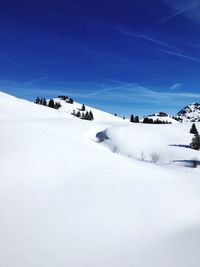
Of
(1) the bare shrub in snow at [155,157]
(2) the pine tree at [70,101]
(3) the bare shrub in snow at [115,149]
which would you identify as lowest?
(1) the bare shrub in snow at [155,157]

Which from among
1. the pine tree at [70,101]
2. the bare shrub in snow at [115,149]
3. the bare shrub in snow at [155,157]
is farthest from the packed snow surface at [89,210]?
the pine tree at [70,101]

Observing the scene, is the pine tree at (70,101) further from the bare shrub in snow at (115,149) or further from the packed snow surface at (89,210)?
the packed snow surface at (89,210)

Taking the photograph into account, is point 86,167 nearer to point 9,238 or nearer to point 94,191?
point 94,191

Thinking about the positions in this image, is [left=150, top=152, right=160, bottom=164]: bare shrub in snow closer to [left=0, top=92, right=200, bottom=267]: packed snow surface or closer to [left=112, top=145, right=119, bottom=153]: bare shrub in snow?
[left=112, top=145, right=119, bottom=153]: bare shrub in snow

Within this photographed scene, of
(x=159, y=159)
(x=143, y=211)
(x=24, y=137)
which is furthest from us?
(x=159, y=159)

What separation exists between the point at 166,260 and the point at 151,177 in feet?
28.4

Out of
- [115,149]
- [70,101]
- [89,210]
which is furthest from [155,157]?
[70,101]

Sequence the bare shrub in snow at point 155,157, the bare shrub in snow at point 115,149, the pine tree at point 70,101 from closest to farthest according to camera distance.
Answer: the bare shrub in snow at point 155,157 → the bare shrub in snow at point 115,149 → the pine tree at point 70,101

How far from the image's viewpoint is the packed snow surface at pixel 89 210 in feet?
29.5

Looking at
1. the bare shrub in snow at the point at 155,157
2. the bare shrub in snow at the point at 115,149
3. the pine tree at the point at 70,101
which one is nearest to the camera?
the bare shrub in snow at the point at 155,157

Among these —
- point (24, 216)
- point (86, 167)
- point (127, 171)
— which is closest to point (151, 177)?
point (127, 171)

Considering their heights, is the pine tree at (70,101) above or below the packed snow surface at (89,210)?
above

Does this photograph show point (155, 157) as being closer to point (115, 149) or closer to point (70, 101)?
point (115, 149)

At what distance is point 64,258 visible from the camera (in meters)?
8.84
